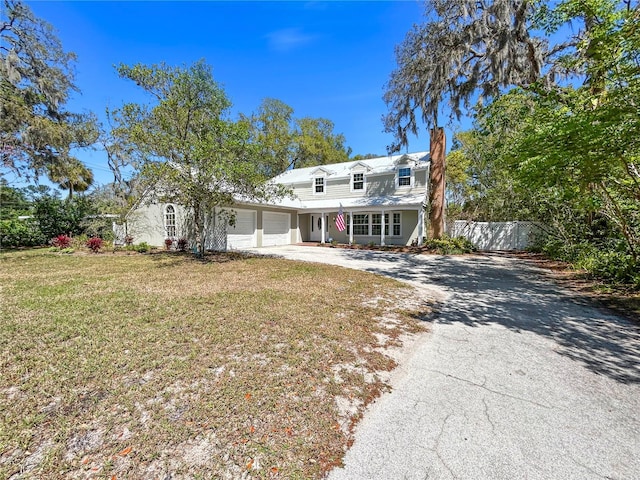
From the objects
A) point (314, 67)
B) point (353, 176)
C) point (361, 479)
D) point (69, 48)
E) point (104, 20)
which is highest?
point (69, 48)

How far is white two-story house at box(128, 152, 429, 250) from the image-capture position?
15.3m

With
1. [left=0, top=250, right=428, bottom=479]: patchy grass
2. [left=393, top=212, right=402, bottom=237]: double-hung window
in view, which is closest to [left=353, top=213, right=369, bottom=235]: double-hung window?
[left=393, top=212, right=402, bottom=237]: double-hung window

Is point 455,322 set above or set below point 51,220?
below

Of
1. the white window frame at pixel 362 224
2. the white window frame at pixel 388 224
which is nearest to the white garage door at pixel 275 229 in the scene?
the white window frame at pixel 388 224

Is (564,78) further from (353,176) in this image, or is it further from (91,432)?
(91,432)

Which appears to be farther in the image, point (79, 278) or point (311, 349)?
point (79, 278)

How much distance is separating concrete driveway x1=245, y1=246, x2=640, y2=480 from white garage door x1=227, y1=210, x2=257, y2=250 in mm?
12415

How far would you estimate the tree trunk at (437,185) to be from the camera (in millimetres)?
16391

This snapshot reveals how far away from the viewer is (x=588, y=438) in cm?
218

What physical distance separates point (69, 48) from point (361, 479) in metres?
23.6

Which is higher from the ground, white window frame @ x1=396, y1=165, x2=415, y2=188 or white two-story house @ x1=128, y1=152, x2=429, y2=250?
white window frame @ x1=396, y1=165, x2=415, y2=188

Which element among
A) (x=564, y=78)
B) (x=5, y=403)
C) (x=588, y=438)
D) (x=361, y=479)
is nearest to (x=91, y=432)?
(x=5, y=403)

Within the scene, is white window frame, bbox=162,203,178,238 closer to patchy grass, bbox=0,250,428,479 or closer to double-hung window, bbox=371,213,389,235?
patchy grass, bbox=0,250,428,479

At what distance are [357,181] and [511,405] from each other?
17.8 meters
